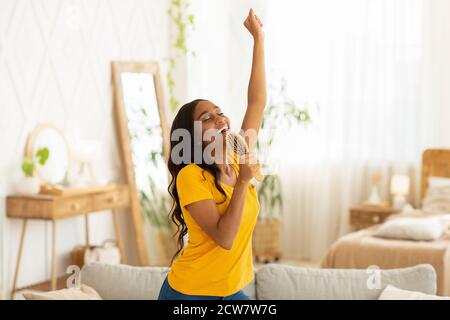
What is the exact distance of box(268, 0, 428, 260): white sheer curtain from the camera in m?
6.36

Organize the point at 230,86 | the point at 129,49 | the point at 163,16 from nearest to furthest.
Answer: the point at 129,49
the point at 163,16
the point at 230,86

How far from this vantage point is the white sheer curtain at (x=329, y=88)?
6.36 meters

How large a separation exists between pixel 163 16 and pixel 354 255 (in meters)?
2.80

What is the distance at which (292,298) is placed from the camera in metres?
2.79

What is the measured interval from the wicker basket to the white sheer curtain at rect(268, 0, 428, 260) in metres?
0.38

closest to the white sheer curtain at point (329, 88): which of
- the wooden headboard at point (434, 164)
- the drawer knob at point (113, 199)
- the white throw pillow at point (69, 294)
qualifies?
the wooden headboard at point (434, 164)

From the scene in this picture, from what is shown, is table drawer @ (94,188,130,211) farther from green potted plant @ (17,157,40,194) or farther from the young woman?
the young woman

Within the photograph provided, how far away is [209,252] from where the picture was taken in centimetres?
199

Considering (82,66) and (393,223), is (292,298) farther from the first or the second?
(82,66)

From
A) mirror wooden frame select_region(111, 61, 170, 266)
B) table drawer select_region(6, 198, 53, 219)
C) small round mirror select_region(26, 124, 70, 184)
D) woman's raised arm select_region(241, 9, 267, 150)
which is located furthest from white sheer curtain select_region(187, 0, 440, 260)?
woman's raised arm select_region(241, 9, 267, 150)

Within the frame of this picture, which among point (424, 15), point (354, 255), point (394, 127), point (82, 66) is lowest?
point (354, 255)

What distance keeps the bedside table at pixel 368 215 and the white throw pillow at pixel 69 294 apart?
12.3ft

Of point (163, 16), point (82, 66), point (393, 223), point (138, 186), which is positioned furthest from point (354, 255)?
point (163, 16)

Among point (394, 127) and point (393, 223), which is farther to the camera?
point (394, 127)
